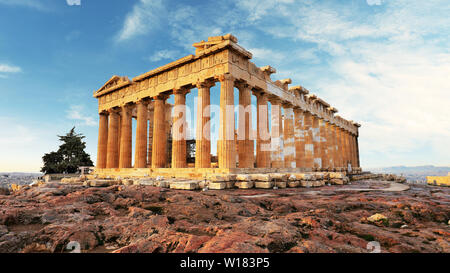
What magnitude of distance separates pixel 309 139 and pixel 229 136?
14852 millimetres

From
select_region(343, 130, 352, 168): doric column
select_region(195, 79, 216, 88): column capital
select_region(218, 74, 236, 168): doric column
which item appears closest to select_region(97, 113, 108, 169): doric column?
select_region(195, 79, 216, 88): column capital

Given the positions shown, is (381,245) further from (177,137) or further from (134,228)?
(177,137)

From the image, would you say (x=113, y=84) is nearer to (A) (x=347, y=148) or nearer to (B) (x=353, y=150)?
(A) (x=347, y=148)

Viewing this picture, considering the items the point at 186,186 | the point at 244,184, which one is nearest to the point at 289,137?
the point at 244,184

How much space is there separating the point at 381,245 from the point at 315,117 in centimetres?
2846

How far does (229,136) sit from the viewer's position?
1650 centimetres

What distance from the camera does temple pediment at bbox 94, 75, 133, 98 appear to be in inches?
1009

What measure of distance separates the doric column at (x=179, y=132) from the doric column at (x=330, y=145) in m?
20.5

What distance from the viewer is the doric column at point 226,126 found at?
16266mm

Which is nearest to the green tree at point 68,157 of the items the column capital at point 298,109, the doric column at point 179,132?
the doric column at point 179,132

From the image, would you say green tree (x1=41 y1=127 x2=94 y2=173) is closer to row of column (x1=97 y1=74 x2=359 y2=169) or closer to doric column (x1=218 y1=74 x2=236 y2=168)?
row of column (x1=97 y1=74 x2=359 y2=169)

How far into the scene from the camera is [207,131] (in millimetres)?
18078
